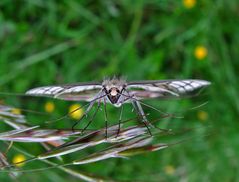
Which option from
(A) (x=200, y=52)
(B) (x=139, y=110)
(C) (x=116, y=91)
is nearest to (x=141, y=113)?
(B) (x=139, y=110)

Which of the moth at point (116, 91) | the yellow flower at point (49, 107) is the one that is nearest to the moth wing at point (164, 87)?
the moth at point (116, 91)

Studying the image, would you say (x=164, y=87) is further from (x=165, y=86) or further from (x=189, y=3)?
(x=189, y=3)

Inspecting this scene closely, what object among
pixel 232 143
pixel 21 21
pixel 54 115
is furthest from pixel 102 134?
pixel 21 21

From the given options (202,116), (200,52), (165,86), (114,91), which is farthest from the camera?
(202,116)

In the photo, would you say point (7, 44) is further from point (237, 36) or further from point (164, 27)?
point (237, 36)

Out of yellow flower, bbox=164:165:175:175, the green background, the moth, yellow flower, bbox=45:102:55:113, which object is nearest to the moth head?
the moth

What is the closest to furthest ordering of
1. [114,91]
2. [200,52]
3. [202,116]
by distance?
[114,91], [200,52], [202,116]
